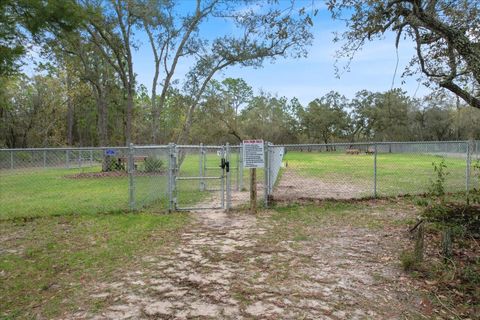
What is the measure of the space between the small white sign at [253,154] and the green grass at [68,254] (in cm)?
199

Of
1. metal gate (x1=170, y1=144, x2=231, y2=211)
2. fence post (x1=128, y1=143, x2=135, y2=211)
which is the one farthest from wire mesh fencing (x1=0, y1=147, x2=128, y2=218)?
metal gate (x1=170, y1=144, x2=231, y2=211)

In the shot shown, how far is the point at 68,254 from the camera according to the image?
5.50 m

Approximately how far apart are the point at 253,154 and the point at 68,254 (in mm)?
4652

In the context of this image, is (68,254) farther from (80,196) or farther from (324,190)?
(324,190)

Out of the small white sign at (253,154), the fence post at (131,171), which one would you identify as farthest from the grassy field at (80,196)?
the small white sign at (253,154)

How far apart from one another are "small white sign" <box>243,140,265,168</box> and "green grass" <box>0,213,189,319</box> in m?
1.99

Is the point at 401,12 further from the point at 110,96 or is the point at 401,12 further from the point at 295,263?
the point at 110,96

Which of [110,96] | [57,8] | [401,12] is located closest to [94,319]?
[57,8]

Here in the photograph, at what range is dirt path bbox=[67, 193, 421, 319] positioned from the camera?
3.62 m

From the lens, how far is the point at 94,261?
16.9ft

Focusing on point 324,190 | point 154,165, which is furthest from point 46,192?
point 324,190

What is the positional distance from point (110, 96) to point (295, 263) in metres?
31.2

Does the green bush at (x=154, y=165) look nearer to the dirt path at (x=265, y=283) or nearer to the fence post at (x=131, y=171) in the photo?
the fence post at (x=131, y=171)

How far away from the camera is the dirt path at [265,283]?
11.9 feet
